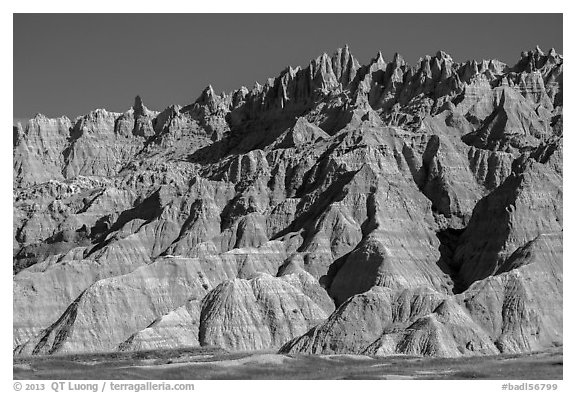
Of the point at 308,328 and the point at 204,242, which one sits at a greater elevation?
the point at 204,242

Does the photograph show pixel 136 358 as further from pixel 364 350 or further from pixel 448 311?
pixel 448 311

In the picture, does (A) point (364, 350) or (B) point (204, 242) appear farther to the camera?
(B) point (204, 242)

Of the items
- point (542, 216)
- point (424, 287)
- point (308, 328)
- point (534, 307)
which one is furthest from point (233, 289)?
point (542, 216)

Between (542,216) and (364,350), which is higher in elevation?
(542,216)

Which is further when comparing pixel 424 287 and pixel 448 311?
pixel 424 287

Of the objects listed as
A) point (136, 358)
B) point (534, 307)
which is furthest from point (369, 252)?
point (136, 358)

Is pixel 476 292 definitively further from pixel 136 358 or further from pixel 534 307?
pixel 136 358
